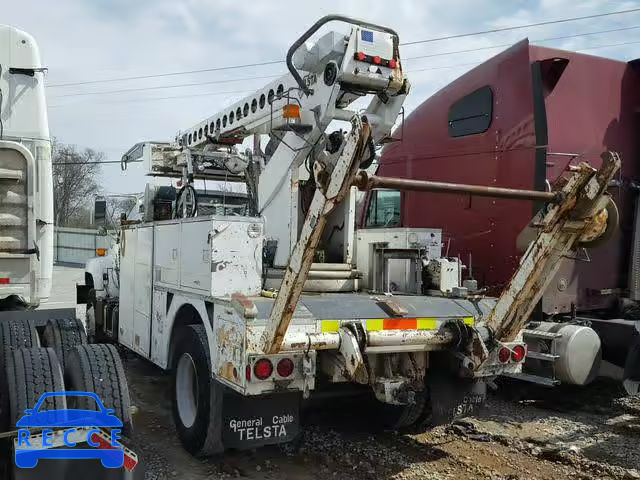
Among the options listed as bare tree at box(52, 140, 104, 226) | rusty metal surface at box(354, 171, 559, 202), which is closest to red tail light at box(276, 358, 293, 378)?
rusty metal surface at box(354, 171, 559, 202)

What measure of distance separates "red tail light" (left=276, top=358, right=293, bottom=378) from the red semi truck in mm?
2973

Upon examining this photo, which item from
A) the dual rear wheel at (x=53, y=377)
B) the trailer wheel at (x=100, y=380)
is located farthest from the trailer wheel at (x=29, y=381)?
the trailer wheel at (x=100, y=380)

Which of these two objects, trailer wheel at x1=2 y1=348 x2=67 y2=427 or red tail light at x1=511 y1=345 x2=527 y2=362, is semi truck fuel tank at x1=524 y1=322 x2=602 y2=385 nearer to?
red tail light at x1=511 y1=345 x2=527 y2=362

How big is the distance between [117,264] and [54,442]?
234 inches

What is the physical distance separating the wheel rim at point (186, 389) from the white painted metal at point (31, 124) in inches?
49.6

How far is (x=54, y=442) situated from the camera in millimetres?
3010

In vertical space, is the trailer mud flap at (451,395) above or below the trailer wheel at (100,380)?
below

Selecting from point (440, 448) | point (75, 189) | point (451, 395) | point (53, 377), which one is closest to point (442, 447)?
point (440, 448)

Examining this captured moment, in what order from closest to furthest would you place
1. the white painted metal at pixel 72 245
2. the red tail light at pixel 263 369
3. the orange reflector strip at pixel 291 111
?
the red tail light at pixel 263 369
the orange reflector strip at pixel 291 111
the white painted metal at pixel 72 245

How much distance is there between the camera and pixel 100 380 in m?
3.45

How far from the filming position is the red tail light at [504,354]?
180 inches

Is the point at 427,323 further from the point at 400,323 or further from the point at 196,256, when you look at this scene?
the point at 196,256

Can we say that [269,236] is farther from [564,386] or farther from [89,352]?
[564,386]

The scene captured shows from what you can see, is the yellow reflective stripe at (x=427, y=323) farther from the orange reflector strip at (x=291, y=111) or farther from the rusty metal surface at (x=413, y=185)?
the orange reflector strip at (x=291, y=111)
